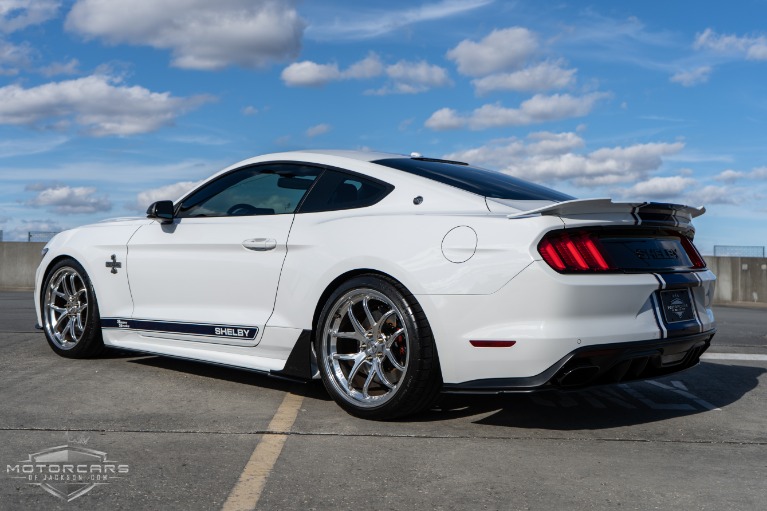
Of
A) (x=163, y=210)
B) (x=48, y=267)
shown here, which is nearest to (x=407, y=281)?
(x=163, y=210)

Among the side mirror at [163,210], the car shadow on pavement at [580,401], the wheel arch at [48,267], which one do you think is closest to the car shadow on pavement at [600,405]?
the car shadow on pavement at [580,401]

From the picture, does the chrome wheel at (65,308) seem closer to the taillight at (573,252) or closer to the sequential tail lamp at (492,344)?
the sequential tail lamp at (492,344)

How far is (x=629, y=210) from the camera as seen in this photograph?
15.1 ft

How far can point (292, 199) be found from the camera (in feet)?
17.9

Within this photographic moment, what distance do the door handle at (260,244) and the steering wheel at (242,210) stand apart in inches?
10.4

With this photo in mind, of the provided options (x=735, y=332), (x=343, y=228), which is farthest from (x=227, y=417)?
(x=735, y=332)

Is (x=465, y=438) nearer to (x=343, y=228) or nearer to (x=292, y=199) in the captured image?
(x=343, y=228)

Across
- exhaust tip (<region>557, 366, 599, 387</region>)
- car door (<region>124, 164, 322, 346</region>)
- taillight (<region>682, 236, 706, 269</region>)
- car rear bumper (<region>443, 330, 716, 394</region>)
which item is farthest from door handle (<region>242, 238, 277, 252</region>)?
taillight (<region>682, 236, 706, 269</region>)

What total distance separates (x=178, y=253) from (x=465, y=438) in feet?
7.98

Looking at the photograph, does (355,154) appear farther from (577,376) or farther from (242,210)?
(577,376)

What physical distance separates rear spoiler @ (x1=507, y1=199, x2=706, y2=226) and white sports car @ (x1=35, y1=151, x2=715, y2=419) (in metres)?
0.01

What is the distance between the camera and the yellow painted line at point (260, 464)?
11.1 ft

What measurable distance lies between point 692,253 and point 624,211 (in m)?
0.87

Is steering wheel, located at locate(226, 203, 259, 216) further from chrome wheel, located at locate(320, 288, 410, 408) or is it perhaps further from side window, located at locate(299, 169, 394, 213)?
chrome wheel, located at locate(320, 288, 410, 408)
